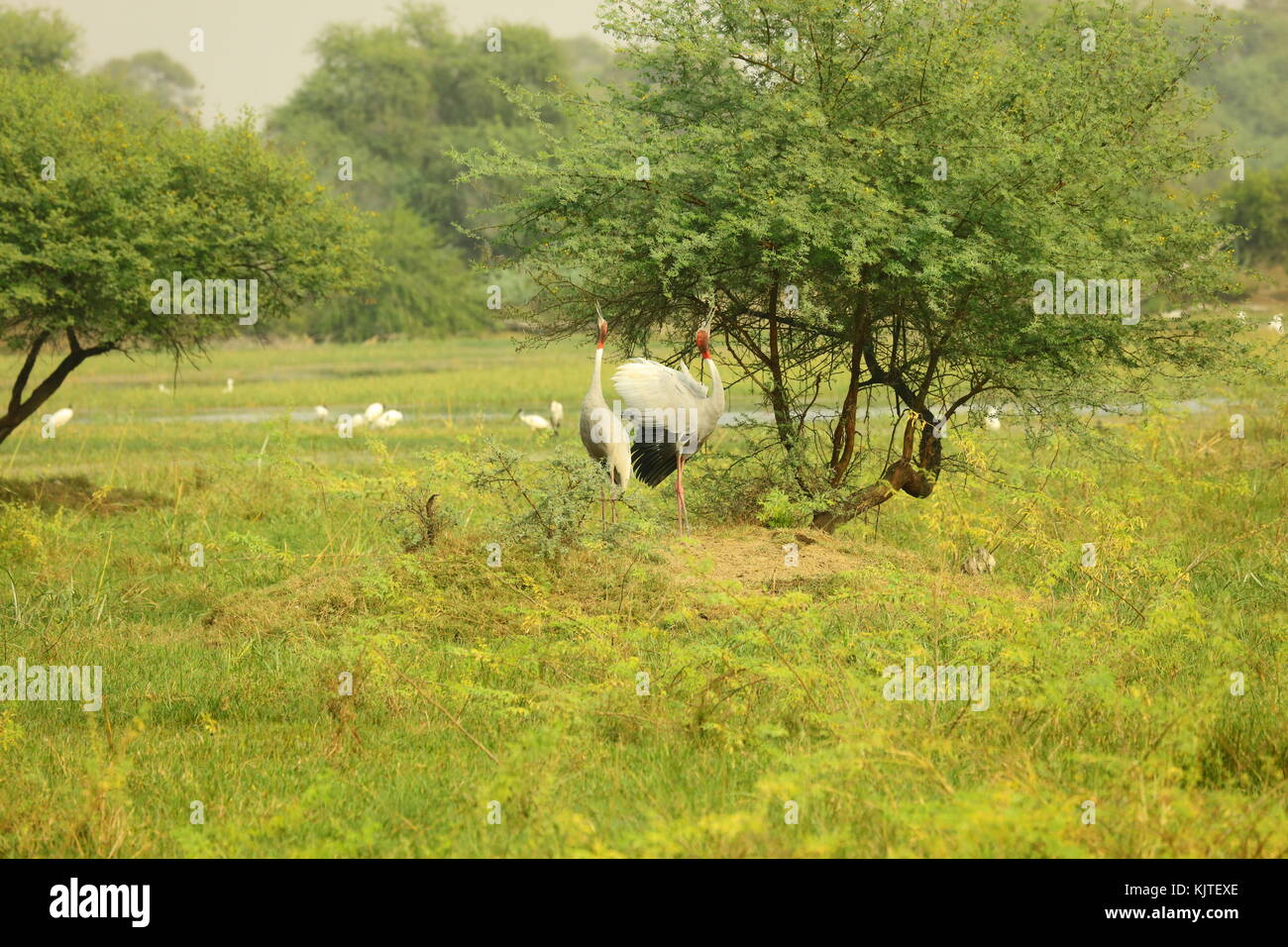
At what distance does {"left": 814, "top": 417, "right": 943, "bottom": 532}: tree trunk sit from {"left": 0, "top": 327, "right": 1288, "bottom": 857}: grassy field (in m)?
0.34

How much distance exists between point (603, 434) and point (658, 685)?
3.05 m

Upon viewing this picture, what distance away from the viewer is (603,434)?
32.5 feet

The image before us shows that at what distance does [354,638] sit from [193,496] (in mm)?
8221

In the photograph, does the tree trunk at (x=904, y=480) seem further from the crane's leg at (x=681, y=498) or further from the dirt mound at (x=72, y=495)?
the dirt mound at (x=72, y=495)

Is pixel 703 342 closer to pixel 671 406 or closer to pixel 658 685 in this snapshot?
pixel 671 406

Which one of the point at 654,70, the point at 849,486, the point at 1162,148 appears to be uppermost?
the point at 654,70

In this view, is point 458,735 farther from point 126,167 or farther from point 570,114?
point 126,167

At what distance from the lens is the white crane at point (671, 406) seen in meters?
9.87

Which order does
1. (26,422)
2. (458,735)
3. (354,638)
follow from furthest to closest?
(26,422) → (354,638) → (458,735)

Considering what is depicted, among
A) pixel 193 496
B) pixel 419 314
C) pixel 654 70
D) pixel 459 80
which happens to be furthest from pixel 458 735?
pixel 459 80

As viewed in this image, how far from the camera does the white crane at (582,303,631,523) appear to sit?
32.1ft

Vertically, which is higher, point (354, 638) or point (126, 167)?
point (126, 167)

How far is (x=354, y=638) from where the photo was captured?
26.1 ft

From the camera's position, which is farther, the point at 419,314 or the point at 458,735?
the point at 419,314
